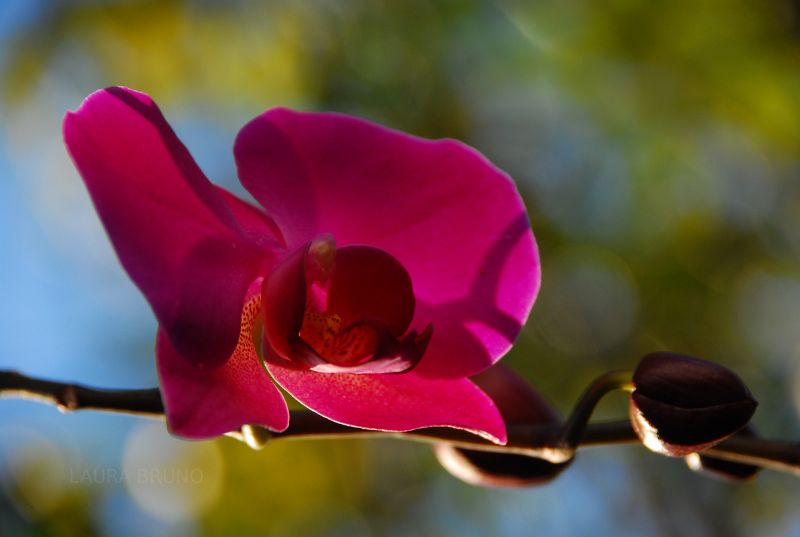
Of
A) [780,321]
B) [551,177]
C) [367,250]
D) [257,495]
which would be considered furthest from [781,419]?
[367,250]

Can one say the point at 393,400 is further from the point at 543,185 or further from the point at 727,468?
the point at 543,185

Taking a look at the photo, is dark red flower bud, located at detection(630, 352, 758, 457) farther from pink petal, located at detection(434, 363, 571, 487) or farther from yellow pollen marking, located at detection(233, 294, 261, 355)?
yellow pollen marking, located at detection(233, 294, 261, 355)

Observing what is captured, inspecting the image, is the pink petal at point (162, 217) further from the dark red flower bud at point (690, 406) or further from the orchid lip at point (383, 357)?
the dark red flower bud at point (690, 406)

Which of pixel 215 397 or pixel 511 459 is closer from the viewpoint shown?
pixel 215 397

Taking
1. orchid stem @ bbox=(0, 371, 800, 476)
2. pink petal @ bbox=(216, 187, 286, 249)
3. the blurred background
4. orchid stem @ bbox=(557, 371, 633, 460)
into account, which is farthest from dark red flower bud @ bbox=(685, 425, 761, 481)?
the blurred background

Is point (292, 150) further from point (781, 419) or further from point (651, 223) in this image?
point (781, 419)

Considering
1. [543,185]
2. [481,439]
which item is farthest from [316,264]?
[543,185]
